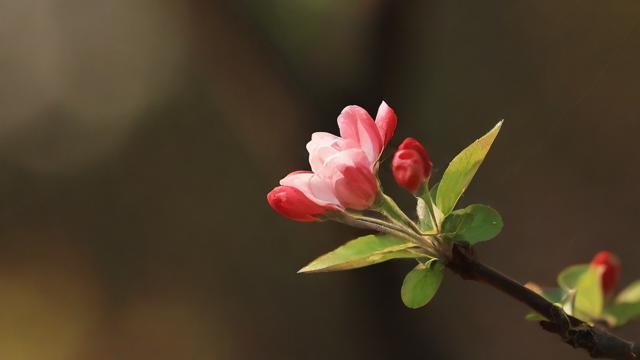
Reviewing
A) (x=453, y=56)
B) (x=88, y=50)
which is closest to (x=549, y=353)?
(x=453, y=56)

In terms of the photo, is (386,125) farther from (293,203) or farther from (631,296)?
(631,296)

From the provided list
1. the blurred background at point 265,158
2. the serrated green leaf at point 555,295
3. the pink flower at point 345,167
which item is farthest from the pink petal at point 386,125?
the blurred background at point 265,158

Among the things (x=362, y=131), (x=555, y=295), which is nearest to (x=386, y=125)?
(x=362, y=131)

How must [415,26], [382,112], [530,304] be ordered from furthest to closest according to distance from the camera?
[415,26]
[382,112]
[530,304]

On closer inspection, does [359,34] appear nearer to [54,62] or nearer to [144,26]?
[144,26]

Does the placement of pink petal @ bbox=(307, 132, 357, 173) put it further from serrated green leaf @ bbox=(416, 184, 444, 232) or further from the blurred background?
the blurred background

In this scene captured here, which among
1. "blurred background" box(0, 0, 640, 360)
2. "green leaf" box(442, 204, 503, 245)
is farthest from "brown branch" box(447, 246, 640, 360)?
"blurred background" box(0, 0, 640, 360)

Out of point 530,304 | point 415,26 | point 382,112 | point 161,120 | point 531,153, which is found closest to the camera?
point 530,304

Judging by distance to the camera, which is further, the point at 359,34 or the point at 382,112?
the point at 359,34
